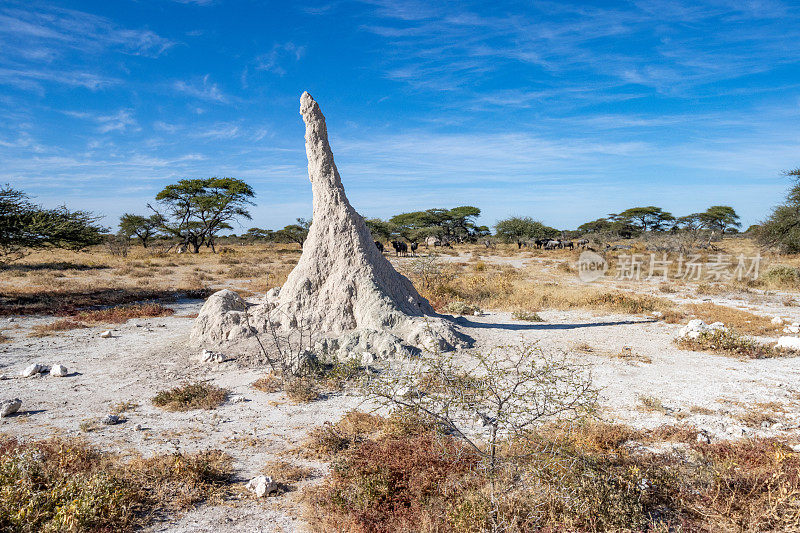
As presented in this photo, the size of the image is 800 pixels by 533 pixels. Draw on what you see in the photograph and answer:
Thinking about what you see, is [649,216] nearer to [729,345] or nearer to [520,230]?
[520,230]

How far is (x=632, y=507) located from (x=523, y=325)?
25.0 ft

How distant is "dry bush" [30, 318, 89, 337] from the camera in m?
10.1

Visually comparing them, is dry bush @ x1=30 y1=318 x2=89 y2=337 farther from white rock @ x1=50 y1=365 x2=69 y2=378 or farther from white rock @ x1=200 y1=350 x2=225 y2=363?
white rock @ x1=200 y1=350 x2=225 y2=363

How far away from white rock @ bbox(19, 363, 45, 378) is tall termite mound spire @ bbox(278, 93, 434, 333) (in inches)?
166

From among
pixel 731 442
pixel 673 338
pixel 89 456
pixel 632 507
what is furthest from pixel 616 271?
pixel 89 456

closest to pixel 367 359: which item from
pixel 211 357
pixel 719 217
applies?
pixel 211 357

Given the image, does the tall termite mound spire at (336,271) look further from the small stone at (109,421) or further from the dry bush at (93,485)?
the dry bush at (93,485)

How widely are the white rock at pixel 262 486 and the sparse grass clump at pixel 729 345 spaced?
907cm

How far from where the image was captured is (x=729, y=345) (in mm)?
8945

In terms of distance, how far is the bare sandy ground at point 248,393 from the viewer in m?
5.01

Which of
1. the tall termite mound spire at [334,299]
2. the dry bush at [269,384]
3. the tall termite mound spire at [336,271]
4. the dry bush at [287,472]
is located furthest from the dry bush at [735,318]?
A: the dry bush at [287,472]

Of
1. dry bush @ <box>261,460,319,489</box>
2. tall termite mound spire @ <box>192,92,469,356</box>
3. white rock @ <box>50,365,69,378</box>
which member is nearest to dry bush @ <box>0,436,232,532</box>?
dry bush @ <box>261,460,319,489</box>

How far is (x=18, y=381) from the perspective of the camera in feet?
23.4

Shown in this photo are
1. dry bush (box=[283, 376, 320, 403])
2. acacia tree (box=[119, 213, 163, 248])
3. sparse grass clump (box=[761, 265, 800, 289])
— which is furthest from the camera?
acacia tree (box=[119, 213, 163, 248])
